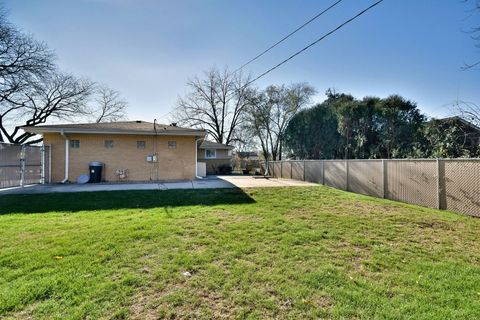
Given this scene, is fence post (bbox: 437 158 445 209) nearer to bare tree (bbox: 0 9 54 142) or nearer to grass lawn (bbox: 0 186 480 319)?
grass lawn (bbox: 0 186 480 319)

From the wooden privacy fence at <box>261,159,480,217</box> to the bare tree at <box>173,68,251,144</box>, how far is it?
22973mm

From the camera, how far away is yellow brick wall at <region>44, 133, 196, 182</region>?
1273cm

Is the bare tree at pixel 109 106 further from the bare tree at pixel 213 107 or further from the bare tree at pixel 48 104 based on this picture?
the bare tree at pixel 213 107

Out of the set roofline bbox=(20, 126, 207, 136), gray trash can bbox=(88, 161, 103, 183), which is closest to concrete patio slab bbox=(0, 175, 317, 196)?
gray trash can bbox=(88, 161, 103, 183)

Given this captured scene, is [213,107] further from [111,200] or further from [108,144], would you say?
[111,200]

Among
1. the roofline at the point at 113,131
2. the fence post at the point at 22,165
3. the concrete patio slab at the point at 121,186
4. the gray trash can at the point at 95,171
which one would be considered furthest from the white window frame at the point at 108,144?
the fence post at the point at 22,165

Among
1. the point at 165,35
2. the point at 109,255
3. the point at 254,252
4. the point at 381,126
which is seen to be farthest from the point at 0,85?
the point at 381,126

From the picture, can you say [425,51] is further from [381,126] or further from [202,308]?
[202,308]

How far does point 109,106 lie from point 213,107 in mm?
13551

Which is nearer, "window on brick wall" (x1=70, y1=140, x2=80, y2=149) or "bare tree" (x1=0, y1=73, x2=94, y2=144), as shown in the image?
"window on brick wall" (x1=70, y1=140, x2=80, y2=149)

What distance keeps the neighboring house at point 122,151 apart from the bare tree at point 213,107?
20122 mm

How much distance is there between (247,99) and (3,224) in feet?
84.3

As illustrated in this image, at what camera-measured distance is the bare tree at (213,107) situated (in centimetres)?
3356

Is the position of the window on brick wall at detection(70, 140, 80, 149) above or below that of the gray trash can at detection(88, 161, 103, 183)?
above
